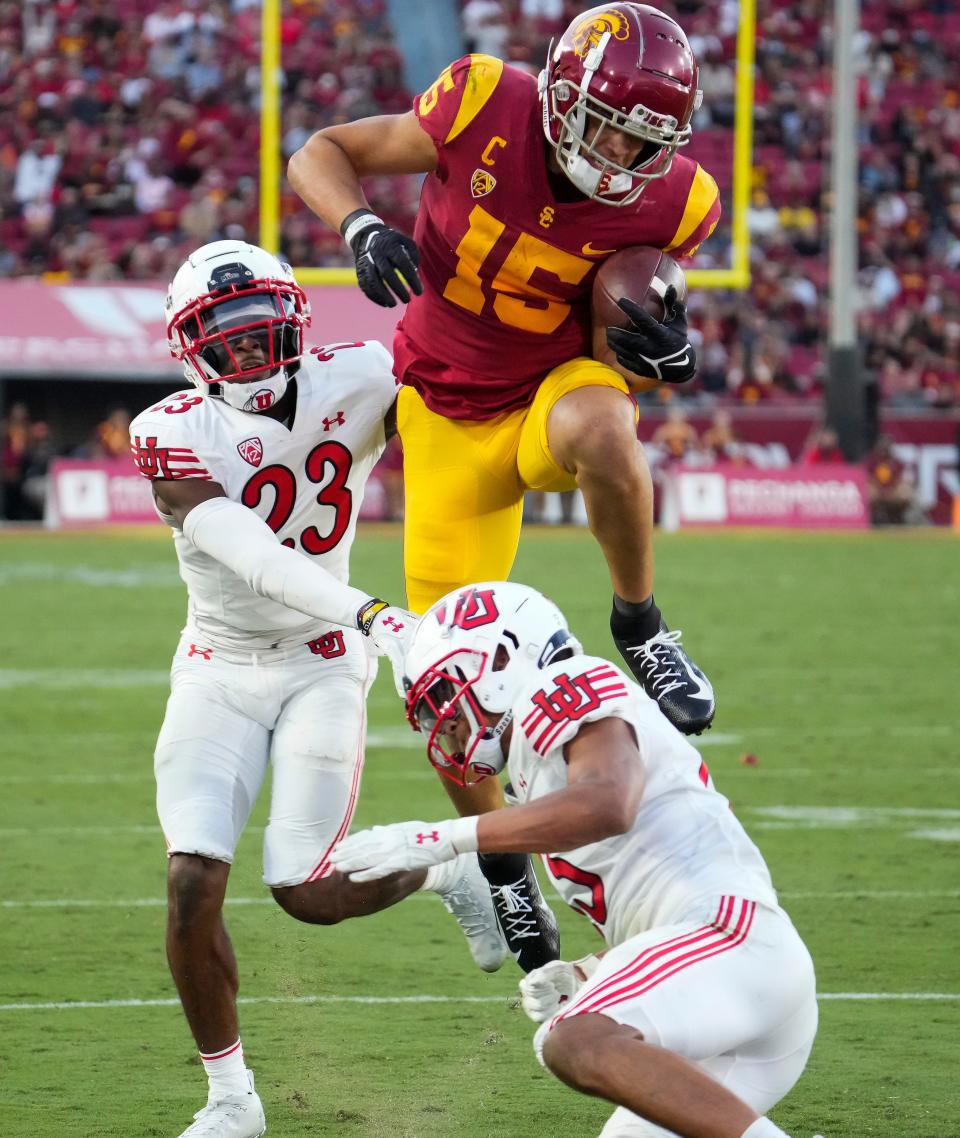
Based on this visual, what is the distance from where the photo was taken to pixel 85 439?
2067cm

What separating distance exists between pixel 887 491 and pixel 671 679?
48.9 feet

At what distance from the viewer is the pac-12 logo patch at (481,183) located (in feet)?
16.6

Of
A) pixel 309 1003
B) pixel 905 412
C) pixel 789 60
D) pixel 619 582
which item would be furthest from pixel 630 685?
pixel 789 60

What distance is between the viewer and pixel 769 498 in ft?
63.5

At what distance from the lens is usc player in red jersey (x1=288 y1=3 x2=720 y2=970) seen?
4801mm

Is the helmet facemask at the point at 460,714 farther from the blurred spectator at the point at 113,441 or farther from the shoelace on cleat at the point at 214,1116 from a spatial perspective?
the blurred spectator at the point at 113,441

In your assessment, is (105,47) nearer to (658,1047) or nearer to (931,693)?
(931,693)

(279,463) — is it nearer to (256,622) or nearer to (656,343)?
(256,622)

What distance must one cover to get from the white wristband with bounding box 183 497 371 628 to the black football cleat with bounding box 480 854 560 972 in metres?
0.90

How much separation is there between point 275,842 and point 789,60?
57.8ft

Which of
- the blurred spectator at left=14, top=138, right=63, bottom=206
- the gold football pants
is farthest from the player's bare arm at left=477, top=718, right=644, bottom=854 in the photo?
the blurred spectator at left=14, top=138, right=63, bottom=206

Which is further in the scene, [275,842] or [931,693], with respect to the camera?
[931,693]

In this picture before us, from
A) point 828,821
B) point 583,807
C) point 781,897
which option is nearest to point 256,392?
point 583,807

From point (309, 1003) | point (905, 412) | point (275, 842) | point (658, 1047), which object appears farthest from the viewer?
point (905, 412)
